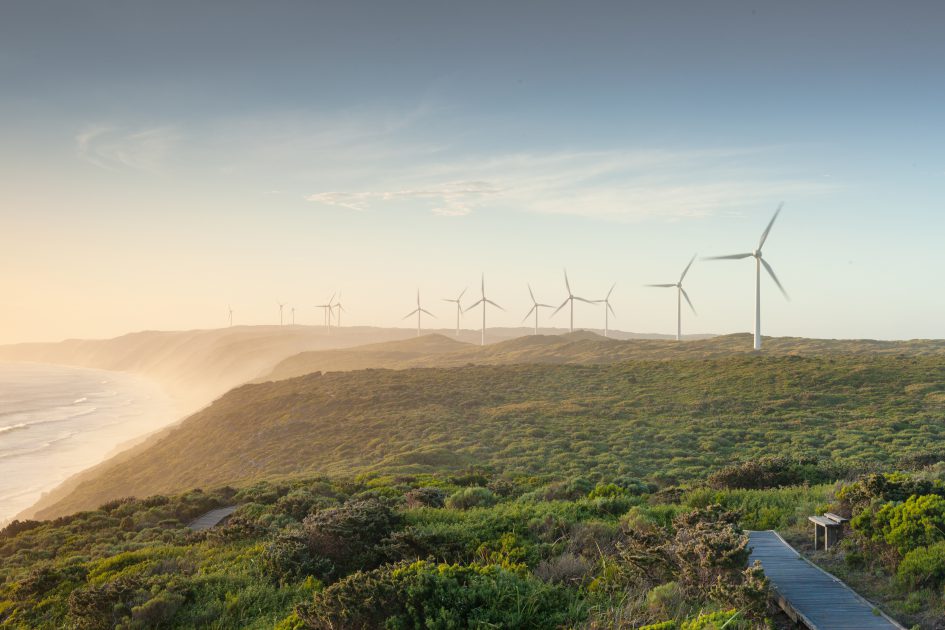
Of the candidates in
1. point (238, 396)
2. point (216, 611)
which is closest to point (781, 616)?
point (216, 611)

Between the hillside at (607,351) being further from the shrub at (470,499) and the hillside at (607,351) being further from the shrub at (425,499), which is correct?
the shrub at (425,499)

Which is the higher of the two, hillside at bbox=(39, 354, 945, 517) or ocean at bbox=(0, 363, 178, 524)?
hillside at bbox=(39, 354, 945, 517)

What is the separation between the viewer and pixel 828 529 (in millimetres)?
13227

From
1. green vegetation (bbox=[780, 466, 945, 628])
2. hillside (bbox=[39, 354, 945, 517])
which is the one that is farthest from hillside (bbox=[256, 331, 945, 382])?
green vegetation (bbox=[780, 466, 945, 628])

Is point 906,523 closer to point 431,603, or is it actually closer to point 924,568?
point 924,568

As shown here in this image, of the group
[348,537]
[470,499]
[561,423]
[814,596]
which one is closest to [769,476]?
Result: [470,499]

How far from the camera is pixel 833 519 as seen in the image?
13.4m

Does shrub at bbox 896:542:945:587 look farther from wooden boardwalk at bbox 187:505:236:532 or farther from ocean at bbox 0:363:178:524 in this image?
ocean at bbox 0:363:178:524

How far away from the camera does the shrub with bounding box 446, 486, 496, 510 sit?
18.1 metres

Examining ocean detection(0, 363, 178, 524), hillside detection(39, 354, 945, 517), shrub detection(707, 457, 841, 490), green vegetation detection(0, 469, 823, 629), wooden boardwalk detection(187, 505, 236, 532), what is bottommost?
ocean detection(0, 363, 178, 524)

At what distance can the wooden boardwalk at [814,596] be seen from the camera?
30.8 ft

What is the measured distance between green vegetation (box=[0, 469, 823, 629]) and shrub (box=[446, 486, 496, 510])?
6 centimetres

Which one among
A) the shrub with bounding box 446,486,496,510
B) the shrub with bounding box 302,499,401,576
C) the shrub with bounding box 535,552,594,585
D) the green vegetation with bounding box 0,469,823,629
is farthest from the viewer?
the shrub with bounding box 446,486,496,510

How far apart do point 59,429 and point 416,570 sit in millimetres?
97772
